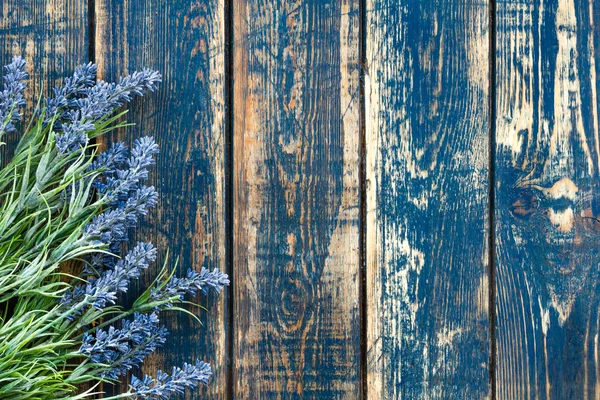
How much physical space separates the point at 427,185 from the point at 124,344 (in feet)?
1.57

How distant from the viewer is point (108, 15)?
3.06 ft

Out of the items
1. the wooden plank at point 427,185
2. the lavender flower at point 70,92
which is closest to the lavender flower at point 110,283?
the lavender flower at point 70,92

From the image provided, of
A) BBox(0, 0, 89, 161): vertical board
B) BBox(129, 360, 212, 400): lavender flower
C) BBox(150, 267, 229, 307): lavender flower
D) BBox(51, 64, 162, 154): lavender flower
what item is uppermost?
BBox(0, 0, 89, 161): vertical board

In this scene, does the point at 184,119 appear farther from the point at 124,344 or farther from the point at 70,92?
the point at 124,344

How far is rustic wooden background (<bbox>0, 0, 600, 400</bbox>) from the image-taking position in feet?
3.05

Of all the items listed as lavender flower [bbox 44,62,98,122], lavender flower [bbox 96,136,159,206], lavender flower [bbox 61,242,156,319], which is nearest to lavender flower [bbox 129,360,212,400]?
lavender flower [bbox 61,242,156,319]

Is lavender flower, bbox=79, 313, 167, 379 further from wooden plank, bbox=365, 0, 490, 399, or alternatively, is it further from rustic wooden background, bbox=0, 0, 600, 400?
wooden plank, bbox=365, 0, 490, 399

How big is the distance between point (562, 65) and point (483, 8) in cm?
14

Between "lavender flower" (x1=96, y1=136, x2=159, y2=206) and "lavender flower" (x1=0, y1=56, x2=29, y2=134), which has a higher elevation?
"lavender flower" (x1=0, y1=56, x2=29, y2=134)

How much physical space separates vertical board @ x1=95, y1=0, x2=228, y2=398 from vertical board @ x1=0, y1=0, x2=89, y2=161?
3 cm

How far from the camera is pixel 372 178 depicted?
3.08ft

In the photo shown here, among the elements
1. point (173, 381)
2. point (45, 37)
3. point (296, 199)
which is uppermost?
point (45, 37)

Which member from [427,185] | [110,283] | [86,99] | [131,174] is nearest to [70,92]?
[86,99]

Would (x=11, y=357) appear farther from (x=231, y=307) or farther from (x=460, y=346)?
(x=460, y=346)
